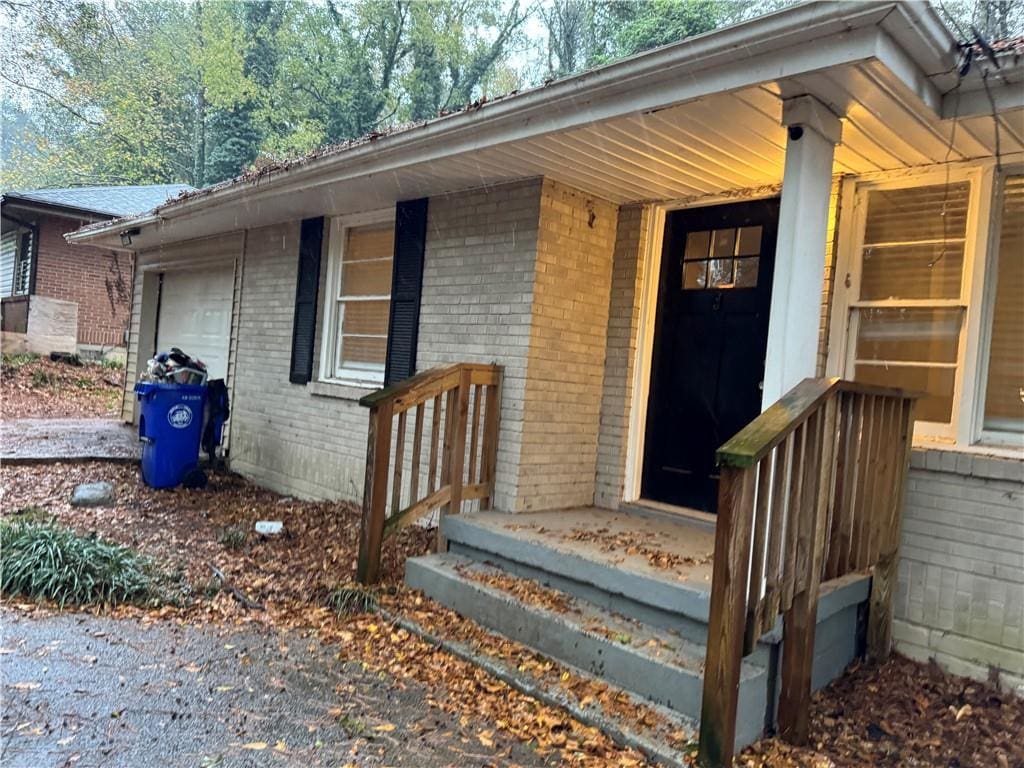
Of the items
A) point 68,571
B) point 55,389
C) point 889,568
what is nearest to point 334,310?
point 68,571

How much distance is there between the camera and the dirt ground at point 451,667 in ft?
9.41

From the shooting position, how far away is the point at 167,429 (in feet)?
22.2

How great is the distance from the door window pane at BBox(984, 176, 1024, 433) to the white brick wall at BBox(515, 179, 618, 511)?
2.44 m

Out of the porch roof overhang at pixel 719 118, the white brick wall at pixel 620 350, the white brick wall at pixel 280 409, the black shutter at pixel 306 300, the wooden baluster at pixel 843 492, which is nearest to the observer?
the porch roof overhang at pixel 719 118

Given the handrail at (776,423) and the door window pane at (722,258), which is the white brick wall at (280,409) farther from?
the handrail at (776,423)

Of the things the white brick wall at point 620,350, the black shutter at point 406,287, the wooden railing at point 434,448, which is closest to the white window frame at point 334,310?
the black shutter at point 406,287

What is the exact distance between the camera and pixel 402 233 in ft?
19.1

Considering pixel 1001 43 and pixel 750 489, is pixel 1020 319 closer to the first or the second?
pixel 1001 43

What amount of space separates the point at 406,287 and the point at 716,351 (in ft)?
8.28

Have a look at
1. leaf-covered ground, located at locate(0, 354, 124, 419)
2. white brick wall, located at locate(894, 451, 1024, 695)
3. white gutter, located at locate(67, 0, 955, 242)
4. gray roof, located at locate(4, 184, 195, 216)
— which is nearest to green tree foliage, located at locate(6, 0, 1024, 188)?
gray roof, located at locate(4, 184, 195, 216)

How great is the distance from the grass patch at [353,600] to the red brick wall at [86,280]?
15.0 metres

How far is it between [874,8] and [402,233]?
3992 mm

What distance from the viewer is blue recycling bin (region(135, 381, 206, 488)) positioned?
673 centimetres

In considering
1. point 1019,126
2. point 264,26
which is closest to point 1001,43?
point 1019,126
